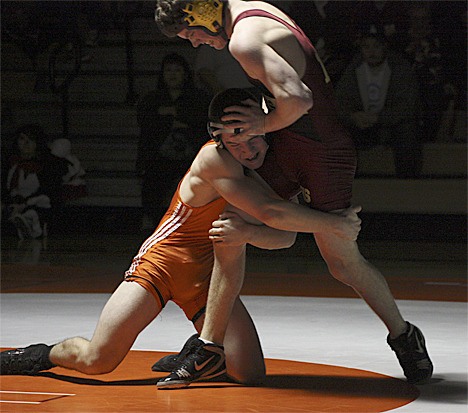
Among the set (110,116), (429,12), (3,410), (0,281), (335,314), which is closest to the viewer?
(3,410)

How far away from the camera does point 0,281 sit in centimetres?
662

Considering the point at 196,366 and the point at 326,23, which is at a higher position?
the point at 326,23

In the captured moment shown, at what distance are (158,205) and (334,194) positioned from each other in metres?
5.56

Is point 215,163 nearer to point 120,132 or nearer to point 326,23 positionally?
point 326,23

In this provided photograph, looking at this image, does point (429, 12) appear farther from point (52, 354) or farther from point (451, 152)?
point (52, 354)

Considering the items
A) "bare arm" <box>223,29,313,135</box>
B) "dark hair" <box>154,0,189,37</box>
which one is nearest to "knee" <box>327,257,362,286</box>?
"bare arm" <box>223,29,313,135</box>

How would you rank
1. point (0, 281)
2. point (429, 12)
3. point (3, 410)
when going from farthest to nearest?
point (429, 12)
point (0, 281)
point (3, 410)

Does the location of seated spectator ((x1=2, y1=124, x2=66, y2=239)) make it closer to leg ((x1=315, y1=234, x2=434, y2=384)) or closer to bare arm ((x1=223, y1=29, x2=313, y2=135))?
leg ((x1=315, y1=234, x2=434, y2=384))

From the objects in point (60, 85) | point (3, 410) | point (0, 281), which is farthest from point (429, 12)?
point (3, 410)

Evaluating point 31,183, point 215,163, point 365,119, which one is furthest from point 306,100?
point 31,183

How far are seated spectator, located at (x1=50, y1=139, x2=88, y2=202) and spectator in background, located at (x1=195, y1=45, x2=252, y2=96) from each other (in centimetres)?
128

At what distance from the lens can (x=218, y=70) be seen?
934 centimetres

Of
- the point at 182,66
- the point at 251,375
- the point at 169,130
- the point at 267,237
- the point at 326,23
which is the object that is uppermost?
the point at 326,23

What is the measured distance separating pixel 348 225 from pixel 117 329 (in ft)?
2.63
